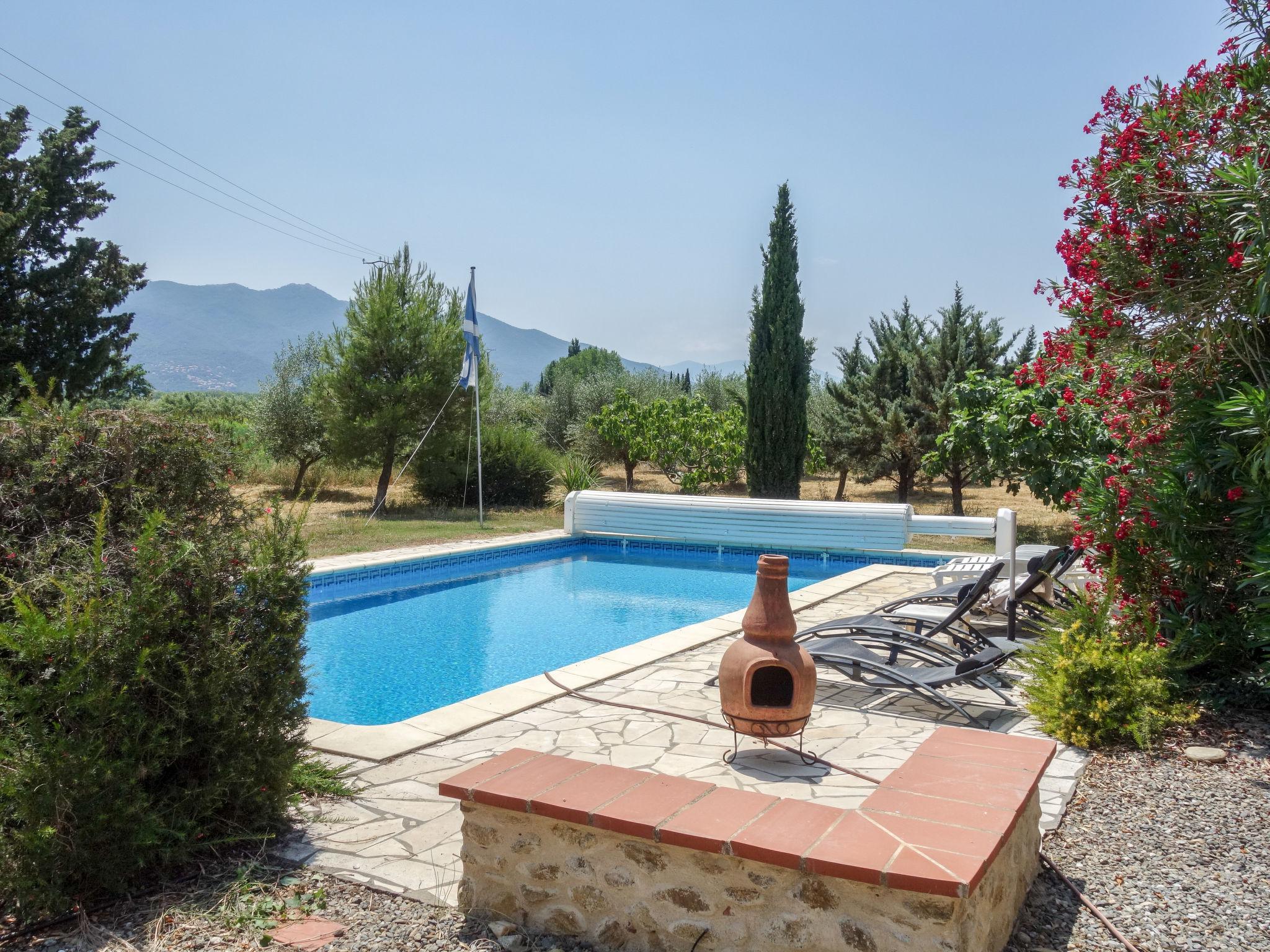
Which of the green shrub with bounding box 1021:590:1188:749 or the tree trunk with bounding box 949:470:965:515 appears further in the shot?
the tree trunk with bounding box 949:470:965:515

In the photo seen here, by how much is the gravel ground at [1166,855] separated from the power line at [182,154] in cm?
2160

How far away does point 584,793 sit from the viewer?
2.54 m

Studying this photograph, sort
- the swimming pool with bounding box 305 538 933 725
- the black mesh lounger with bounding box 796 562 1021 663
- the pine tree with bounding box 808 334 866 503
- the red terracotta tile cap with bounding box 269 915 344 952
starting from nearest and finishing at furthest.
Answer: the red terracotta tile cap with bounding box 269 915 344 952 < the black mesh lounger with bounding box 796 562 1021 663 < the swimming pool with bounding box 305 538 933 725 < the pine tree with bounding box 808 334 866 503

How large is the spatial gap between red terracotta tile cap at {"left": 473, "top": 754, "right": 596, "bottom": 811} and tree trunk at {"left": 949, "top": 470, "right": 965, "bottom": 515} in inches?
570

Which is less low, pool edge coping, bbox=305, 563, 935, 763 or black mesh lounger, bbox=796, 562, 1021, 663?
black mesh lounger, bbox=796, 562, 1021, 663

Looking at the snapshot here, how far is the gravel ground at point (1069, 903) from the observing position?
8.01ft

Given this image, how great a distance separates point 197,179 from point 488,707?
1060 inches

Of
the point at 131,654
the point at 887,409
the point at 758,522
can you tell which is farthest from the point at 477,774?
the point at 887,409

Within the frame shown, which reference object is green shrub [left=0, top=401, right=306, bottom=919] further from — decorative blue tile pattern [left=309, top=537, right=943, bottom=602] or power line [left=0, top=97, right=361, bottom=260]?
power line [left=0, top=97, right=361, bottom=260]

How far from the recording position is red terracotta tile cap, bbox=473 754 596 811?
2.51 meters

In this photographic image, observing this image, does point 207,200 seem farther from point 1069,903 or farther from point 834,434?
point 1069,903

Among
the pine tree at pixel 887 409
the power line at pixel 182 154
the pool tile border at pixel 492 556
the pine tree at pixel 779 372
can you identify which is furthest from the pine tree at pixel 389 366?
the pine tree at pixel 887 409

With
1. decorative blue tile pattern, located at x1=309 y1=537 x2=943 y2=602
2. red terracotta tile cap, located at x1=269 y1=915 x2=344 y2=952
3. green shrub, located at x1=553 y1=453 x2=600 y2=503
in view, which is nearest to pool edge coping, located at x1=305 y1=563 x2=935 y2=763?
red terracotta tile cap, located at x1=269 y1=915 x2=344 y2=952

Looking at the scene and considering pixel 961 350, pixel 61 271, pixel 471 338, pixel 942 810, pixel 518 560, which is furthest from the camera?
pixel 61 271
